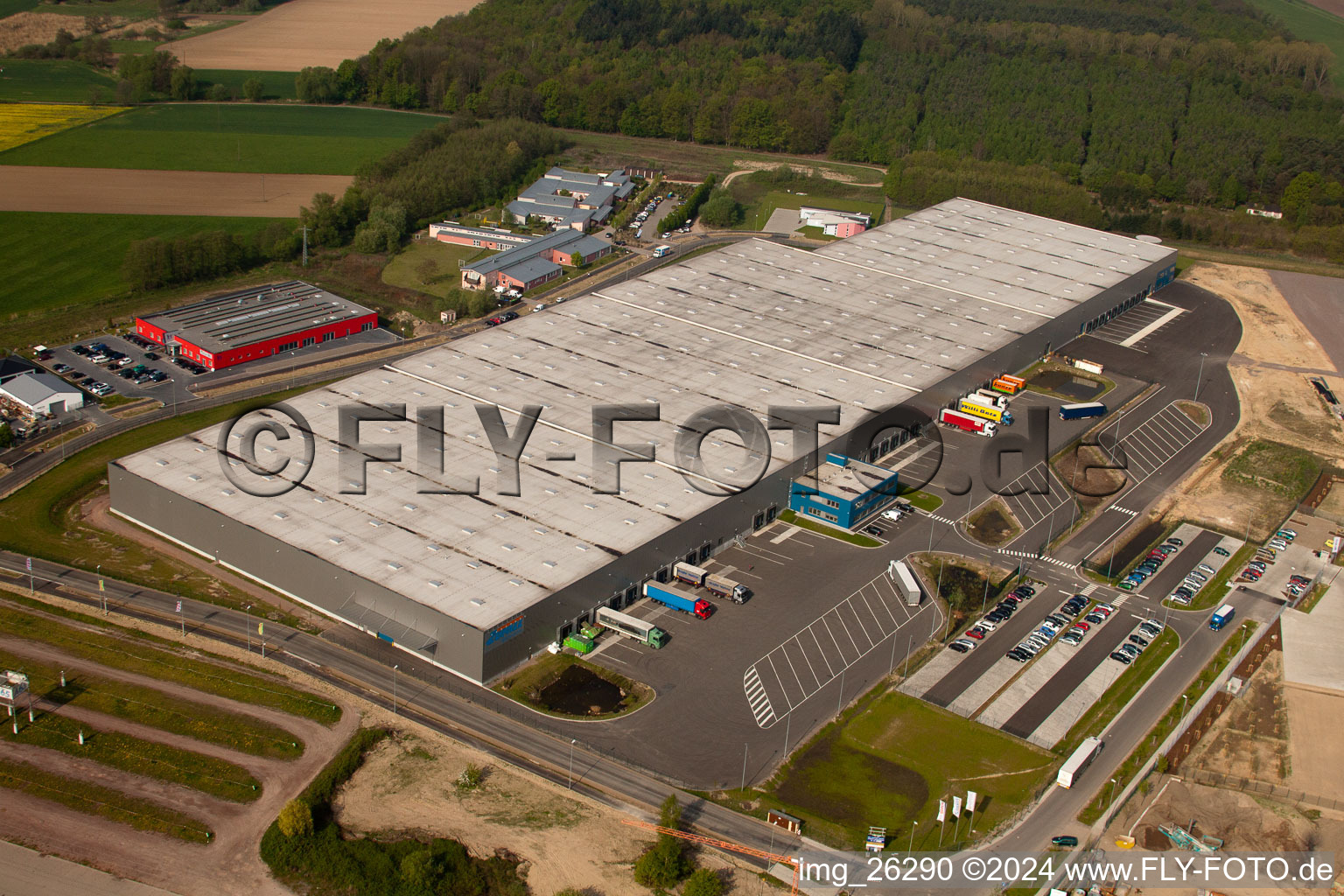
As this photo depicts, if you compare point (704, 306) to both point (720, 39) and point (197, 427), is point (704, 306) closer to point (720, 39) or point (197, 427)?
point (197, 427)

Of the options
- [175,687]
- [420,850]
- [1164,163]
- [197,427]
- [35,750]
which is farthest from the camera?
[1164,163]

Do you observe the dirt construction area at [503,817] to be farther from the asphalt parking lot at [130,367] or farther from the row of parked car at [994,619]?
the asphalt parking lot at [130,367]

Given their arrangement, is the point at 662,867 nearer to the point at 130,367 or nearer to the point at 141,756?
the point at 141,756

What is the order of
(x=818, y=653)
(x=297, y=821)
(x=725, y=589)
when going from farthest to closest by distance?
(x=725, y=589)
(x=818, y=653)
(x=297, y=821)

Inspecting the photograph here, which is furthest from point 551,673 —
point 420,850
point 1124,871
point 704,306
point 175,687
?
point 704,306

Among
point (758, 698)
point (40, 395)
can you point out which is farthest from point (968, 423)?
point (40, 395)

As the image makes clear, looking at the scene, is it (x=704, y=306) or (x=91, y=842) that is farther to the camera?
(x=704, y=306)

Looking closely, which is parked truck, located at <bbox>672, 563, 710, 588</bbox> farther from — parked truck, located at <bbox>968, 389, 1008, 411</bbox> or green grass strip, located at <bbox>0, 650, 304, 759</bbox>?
parked truck, located at <bbox>968, 389, 1008, 411</bbox>
